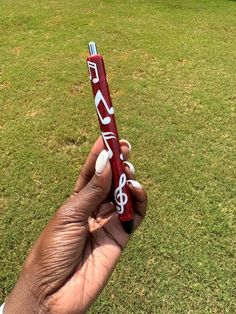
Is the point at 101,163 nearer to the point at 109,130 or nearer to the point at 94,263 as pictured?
the point at 109,130

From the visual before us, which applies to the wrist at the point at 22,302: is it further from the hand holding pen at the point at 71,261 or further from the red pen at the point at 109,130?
the red pen at the point at 109,130

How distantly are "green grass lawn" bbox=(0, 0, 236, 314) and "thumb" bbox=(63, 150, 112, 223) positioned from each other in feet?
3.21

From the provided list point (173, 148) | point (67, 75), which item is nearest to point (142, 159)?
point (173, 148)

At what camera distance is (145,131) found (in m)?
3.43

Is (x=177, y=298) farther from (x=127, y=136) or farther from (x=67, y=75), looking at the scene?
(x=67, y=75)

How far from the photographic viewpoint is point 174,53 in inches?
173

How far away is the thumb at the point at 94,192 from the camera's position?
1.62 metres

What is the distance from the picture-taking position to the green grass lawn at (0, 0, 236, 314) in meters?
2.54

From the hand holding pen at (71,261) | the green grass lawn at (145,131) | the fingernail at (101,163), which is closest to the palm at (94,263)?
the hand holding pen at (71,261)

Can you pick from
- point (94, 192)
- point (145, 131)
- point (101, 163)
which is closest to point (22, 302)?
point (94, 192)

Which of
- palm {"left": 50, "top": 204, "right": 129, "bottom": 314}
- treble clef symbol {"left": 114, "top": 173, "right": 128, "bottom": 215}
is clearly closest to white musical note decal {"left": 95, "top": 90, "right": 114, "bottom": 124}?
treble clef symbol {"left": 114, "top": 173, "right": 128, "bottom": 215}

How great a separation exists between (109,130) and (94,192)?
0.24 meters

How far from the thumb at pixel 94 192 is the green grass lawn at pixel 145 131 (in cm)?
98

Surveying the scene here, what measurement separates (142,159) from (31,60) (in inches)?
72.3
